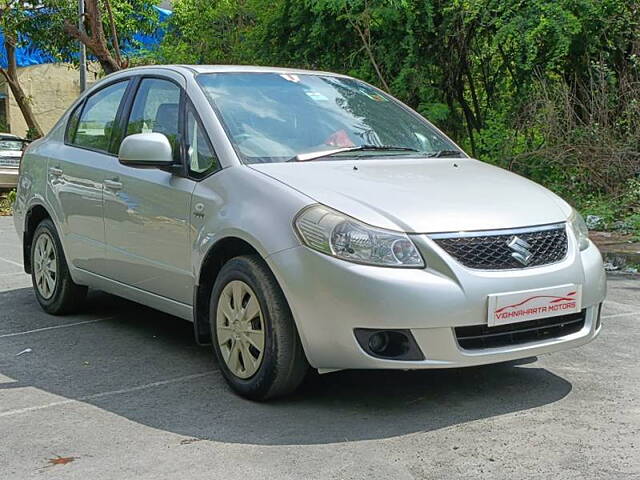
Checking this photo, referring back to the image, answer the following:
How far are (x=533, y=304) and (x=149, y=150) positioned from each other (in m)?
2.17

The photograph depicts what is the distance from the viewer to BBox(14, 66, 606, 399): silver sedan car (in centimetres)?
416

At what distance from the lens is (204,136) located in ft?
16.7

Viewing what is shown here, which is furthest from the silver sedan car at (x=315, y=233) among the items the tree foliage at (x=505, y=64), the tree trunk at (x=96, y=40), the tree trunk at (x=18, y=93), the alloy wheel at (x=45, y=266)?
the tree trunk at (x=18, y=93)

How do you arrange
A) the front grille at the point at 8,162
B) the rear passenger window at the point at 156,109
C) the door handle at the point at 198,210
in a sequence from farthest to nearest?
the front grille at the point at 8,162 < the rear passenger window at the point at 156,109 < the door handle at the point at 198,210

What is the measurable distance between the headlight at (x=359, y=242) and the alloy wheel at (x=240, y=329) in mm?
488

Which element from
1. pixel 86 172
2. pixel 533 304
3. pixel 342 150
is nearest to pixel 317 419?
pixel 533 304

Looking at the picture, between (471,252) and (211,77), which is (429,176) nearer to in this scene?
(471,252)

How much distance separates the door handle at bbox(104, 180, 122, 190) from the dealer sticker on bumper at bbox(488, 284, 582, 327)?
2532 millimetres

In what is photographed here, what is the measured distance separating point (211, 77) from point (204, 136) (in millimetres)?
568

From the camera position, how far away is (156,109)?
5695mm

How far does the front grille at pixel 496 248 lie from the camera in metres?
4.19

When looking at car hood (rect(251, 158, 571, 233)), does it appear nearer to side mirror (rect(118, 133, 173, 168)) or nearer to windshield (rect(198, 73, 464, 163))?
windshield (rect(198, 73, 464, 163))

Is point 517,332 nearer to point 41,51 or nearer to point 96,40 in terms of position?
point 96,40

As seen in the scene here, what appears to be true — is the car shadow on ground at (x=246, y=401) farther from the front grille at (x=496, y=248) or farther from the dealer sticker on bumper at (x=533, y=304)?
the front grille at (x=496, y=248)
